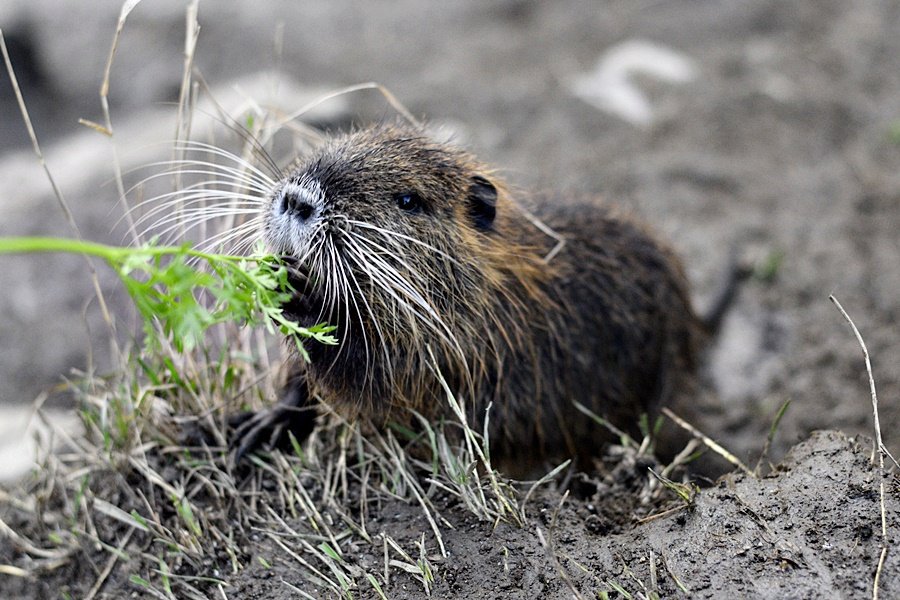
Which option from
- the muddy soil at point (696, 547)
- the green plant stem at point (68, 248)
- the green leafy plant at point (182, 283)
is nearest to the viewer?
the green plant stem at point (68, 248)

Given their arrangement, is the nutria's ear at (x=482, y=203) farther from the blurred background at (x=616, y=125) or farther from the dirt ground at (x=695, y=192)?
the dirt ground at (x=695, y=192)

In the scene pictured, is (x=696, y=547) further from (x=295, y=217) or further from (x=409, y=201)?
(x=295, y=217)

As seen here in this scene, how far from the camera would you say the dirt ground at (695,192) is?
226 centimetres

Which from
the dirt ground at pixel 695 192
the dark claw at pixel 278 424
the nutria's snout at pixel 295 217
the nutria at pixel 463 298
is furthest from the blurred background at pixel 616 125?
the dark claw at pixel 278 424

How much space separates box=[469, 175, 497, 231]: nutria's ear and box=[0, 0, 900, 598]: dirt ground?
0.63 meters

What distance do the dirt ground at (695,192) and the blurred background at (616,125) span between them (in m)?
0.02

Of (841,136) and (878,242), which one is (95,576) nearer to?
(878,242)

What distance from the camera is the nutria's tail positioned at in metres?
4.29

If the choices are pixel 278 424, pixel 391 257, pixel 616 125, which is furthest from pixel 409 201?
pixel 616 125

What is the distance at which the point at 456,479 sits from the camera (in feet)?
8.11

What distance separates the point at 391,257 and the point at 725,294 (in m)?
2.39

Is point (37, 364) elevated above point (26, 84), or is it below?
below

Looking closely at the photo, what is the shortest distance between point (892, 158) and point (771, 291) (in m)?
1.34

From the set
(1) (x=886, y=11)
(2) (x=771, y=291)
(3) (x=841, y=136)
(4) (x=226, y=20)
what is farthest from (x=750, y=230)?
(4) (x=226, y=20)
